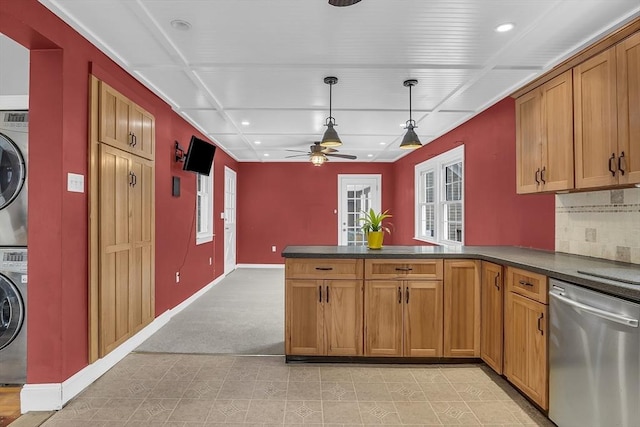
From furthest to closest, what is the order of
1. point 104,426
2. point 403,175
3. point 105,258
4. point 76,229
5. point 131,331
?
point 403,175 < point 131,331 < point 105,258 < point 76,229 < point 104,426

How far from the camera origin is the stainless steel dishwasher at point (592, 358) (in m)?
1.55

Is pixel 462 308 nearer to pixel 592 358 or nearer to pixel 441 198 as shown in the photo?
pixel 592 358

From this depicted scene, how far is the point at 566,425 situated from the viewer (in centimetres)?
194

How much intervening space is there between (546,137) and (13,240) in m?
3.91

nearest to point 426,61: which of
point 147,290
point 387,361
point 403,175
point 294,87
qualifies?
point 294,87

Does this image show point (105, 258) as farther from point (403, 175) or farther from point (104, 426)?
point (403, 175)

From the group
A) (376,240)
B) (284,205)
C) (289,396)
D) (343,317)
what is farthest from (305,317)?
(284,205)

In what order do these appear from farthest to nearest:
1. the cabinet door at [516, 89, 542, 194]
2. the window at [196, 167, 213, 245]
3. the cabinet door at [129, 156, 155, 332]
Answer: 1. the window at [196, 167, 213, 245]
2. the cabinet door at [129, 156, 155, 332]
3. the cabinet door at [516, 89, 542, 194]

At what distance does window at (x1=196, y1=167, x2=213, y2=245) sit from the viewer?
551 centimetres

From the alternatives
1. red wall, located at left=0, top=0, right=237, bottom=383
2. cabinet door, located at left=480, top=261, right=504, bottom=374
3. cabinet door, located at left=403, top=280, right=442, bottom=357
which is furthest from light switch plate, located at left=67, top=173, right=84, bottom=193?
cabinet door, located at left=480, top=261, right=504, bottom=374

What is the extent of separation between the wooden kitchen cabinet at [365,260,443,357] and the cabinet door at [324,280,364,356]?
0.23 ft

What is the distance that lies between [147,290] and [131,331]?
0.43m

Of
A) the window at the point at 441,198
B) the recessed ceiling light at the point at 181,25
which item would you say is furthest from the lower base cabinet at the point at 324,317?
the window at the point at 441,198

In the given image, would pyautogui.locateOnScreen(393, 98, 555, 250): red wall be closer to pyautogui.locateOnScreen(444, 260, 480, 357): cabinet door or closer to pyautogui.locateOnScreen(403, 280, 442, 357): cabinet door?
pyautogui.locateOnScreen(444, 260, 480, 357): cabinet door
